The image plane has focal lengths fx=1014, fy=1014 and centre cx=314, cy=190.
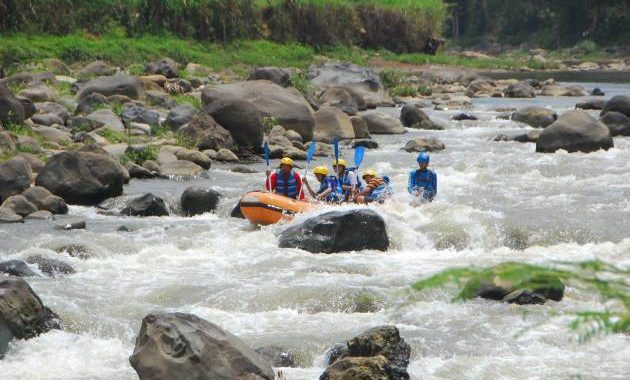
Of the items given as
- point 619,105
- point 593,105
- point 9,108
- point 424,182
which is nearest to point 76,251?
point 424,182

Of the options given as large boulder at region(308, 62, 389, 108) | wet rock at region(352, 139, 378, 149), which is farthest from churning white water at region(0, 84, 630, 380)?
Result: large boulder at region(308, 62, 389, 108)

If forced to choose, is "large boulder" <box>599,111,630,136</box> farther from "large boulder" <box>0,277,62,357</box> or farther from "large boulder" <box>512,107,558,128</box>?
"large boulder" <box>0,277,62,357</box>

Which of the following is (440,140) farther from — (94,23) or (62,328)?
(94,23)

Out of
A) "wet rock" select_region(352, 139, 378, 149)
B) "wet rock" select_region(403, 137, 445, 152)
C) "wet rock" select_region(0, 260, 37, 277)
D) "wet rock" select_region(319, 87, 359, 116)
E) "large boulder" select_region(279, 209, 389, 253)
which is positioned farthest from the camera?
"wet rock" select_region(319, 87, 359, 116)

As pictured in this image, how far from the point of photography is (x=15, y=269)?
10.2m

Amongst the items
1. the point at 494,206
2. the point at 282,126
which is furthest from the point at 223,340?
the point at 282,126

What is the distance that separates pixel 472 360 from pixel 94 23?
95.7ft

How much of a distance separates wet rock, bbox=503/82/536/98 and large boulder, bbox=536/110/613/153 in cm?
1431

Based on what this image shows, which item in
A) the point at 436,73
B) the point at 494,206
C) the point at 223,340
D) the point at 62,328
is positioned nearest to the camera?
the point at 223,340

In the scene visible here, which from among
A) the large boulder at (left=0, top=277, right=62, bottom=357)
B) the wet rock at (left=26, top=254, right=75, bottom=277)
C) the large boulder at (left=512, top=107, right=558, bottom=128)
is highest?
the large boulder at (left=0, top=277, right=62, bottom=357)

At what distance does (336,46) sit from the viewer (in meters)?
45.3

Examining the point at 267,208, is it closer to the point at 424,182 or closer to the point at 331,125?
the point at 424,182

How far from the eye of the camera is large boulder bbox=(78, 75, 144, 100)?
23.1m

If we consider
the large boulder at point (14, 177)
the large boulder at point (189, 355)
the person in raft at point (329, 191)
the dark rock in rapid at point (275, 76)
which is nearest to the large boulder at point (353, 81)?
the dark rock in rapid at point (275, 76)
